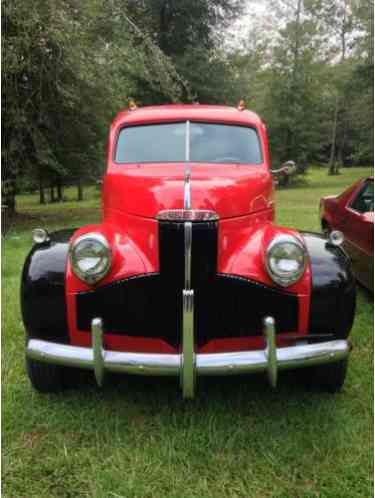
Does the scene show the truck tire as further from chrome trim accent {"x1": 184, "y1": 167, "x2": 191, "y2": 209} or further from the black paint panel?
Result: chrome trim accent {"x1": 184, "y1": 167, "x2": 191, "y2": 209}

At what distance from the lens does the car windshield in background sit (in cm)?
357

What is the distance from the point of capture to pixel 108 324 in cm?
254

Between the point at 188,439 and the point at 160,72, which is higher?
the point at 160,72

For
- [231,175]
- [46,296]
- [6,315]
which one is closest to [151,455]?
[46,296]

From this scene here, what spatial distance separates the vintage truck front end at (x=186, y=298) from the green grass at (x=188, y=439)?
25cm

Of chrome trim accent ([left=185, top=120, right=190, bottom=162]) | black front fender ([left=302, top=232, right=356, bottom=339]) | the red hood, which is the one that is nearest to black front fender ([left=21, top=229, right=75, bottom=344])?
the red hood

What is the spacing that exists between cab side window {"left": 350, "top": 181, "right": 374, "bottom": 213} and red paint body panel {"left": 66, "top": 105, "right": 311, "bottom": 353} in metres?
1.96

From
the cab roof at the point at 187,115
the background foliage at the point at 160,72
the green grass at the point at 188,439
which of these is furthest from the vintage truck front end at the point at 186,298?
the background foliage at the point at 160,72

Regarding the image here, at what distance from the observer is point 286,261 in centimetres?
247

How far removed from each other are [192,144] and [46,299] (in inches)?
69.4

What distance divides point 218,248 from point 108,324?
0.78 m

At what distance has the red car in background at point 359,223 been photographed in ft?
14.9

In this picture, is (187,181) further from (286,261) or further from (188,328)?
(188,328)

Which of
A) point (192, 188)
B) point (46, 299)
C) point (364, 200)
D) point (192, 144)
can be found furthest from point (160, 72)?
point (46, 299)
